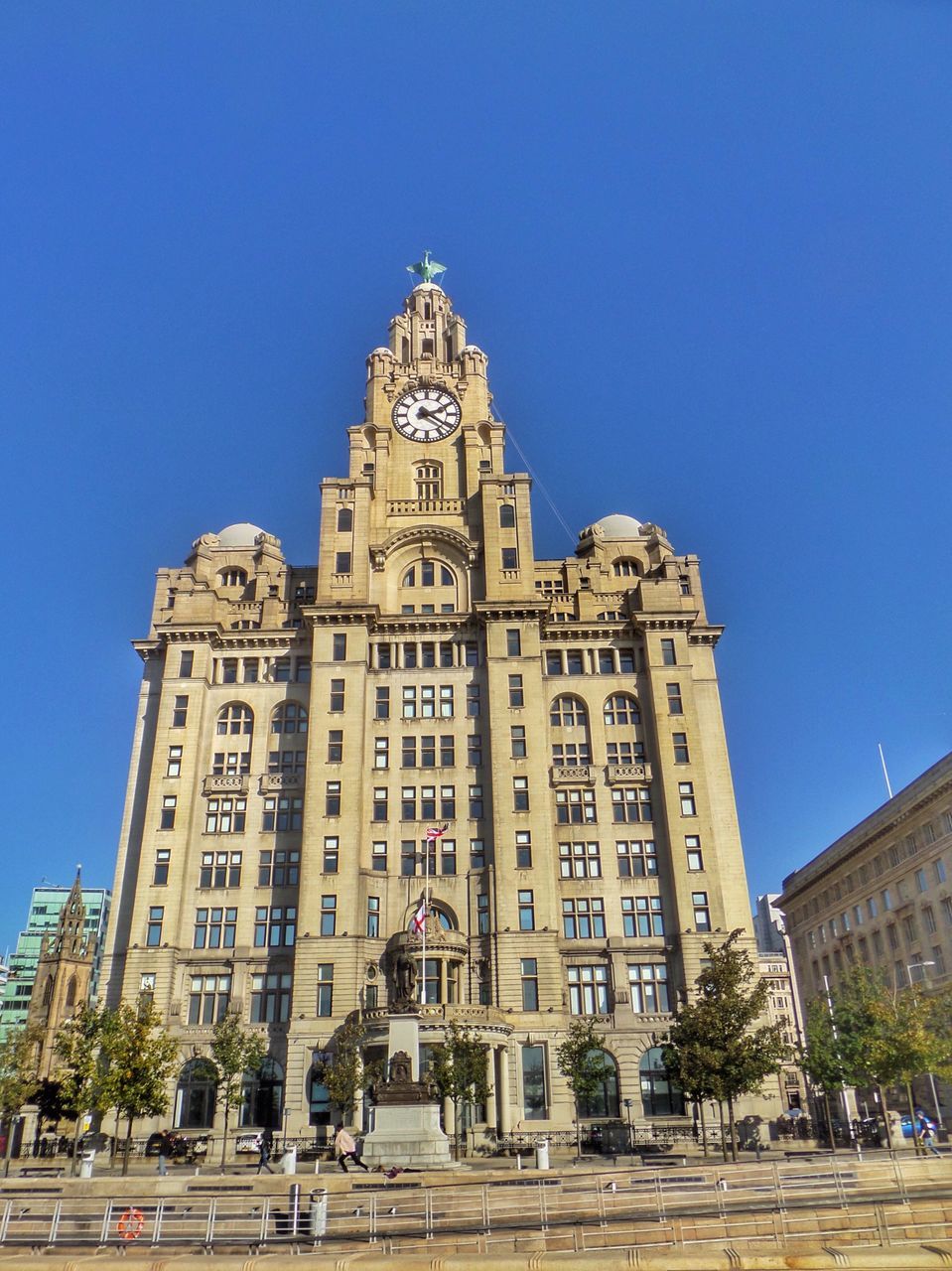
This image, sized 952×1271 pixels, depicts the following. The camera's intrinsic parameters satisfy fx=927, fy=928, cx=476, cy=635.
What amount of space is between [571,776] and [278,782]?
73.3ft

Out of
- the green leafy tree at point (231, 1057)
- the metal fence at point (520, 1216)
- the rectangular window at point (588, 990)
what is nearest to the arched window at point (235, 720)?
the green leafy tree at point (231, 1057)

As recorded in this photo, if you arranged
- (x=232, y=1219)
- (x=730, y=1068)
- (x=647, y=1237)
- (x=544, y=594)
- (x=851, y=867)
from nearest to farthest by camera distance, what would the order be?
(x=647, y=1237), (x=232, y=1219), (x=730, y=1068), (x=544, y=594), (x=851, y=867)

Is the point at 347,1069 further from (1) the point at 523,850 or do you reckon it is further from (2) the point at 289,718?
(2) the point at 289,718

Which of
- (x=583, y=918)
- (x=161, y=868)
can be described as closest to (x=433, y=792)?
(x=583, y=918)

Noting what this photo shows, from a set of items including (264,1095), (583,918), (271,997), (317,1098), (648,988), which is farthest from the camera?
(583,918)

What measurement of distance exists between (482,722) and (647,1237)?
5248 centimetres

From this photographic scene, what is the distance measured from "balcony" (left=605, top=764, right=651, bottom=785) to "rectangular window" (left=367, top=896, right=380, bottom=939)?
1973 cm

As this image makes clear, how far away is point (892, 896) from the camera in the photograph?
8006cm

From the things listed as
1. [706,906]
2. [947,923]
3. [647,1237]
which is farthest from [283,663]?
[647,1237]

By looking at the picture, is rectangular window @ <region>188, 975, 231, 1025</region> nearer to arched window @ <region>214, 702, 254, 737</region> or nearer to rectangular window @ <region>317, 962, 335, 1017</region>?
rectangular window @ <region>317, 962, 335, 1017</region>

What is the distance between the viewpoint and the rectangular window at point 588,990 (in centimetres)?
6400

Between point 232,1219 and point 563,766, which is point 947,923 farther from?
point 232,1219

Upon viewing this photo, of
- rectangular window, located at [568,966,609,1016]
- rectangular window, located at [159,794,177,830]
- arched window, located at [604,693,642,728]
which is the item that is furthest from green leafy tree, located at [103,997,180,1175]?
arched window, located at [604,693,642,728]

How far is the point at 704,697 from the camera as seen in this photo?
248ft
